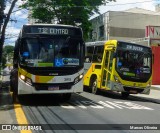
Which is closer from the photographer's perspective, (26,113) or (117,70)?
(26,113)

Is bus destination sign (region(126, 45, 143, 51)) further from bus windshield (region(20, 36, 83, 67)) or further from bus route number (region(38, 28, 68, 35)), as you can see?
bus route number (region(38, 28, 68, 35))

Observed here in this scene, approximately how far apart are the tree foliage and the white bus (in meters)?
21.2

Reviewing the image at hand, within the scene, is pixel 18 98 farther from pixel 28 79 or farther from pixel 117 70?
pixel 117 70

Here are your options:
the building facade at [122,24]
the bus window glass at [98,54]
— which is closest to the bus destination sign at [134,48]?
the bus window glass at [98,54]

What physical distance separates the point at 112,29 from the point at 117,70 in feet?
91.9

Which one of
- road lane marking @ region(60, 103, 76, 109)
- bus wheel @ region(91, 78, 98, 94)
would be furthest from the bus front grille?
bus wheel @ region(91, 78, 98, 94)

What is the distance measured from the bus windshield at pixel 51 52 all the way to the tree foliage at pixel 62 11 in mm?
21278

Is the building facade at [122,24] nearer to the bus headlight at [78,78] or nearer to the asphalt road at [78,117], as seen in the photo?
the bus headlight at [78,78]

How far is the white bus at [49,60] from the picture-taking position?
1425 cm

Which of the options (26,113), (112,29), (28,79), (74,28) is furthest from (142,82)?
(112,29)

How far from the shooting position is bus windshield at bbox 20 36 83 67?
563 inches

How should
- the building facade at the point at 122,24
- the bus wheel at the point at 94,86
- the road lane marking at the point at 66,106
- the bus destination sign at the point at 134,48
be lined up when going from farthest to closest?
the building facade at the point at 122,24
the bus wheel at the point at 94,86
the bus destination sign at the point at 134,48
the road lane marking at the point at 66,106

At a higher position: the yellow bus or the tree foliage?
the tree foliage

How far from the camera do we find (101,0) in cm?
3788
